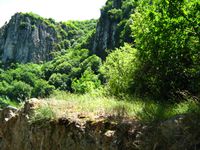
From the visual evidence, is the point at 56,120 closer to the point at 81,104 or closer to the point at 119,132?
the point at 81,104

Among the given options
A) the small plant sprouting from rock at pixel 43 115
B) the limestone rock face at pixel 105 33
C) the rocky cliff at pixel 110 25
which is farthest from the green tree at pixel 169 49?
the limestone rock face at pixel 105 33

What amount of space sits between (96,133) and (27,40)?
174500mm

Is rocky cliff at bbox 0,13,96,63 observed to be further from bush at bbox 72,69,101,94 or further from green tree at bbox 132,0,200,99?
green tree at bbox 132,0,200,99

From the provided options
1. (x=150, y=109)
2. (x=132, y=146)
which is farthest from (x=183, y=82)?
(x=132, y=146)

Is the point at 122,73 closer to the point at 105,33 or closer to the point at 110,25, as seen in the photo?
the point at 105,33

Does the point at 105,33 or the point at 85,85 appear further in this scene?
the point at 105,33

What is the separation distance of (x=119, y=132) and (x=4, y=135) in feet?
20.8

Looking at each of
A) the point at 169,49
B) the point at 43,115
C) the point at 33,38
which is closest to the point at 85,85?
the point at 169,49

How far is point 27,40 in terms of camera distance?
179875 mm

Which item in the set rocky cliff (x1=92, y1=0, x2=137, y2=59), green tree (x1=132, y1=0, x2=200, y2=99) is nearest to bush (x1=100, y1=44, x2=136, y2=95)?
green tree (x1=132, y1=0, x2=200, y2=99)

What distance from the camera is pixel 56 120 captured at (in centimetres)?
1041

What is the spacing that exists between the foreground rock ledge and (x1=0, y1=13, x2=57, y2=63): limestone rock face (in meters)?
163

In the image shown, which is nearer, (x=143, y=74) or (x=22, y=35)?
(x=143, y=74)

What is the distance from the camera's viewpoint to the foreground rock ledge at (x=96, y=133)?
7.20 m
